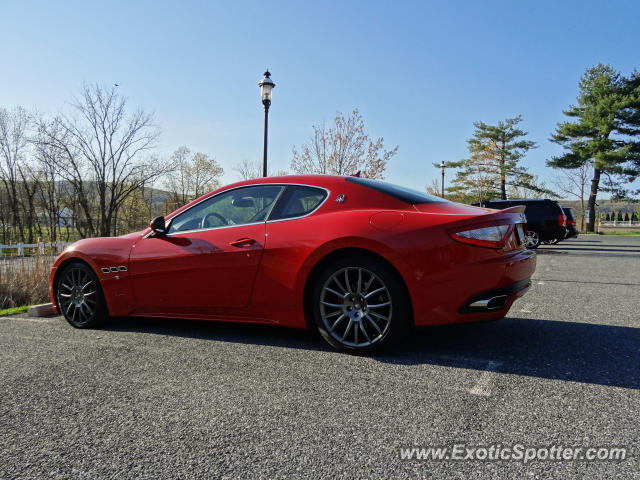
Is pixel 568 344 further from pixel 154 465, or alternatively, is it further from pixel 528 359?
pixel 154 465

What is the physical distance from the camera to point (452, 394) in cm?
262

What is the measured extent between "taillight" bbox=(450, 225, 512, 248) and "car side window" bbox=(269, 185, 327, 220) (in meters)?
1.13

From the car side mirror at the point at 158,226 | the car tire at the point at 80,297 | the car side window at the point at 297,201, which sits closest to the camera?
the car side window at the point at 297,201

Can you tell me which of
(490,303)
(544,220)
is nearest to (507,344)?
(490,303)

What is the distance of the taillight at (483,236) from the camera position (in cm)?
317

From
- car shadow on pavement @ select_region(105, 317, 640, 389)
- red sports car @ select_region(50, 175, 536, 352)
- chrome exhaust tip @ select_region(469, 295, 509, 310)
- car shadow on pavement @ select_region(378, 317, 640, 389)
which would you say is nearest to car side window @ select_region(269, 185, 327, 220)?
red sports car @ select_region(50, 175, 536, 352)

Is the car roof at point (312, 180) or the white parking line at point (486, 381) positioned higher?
the car roof at point (312, 180)

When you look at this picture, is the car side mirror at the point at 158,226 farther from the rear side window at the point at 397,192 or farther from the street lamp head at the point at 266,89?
the street lamp head at the point at 266,89

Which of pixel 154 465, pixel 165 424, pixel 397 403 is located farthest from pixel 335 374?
pixel 154 465

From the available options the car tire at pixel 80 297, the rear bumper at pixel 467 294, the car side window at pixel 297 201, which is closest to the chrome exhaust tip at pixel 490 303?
the rear bumper at pixel 467 294

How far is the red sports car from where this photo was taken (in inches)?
126

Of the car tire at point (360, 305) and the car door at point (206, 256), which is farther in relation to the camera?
the car door at point (206, 256)

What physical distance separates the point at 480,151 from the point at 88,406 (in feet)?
176

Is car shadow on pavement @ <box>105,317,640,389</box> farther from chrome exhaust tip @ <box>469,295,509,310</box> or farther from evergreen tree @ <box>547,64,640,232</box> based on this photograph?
evergreen tree @ <box>547,64,640,232</box>
